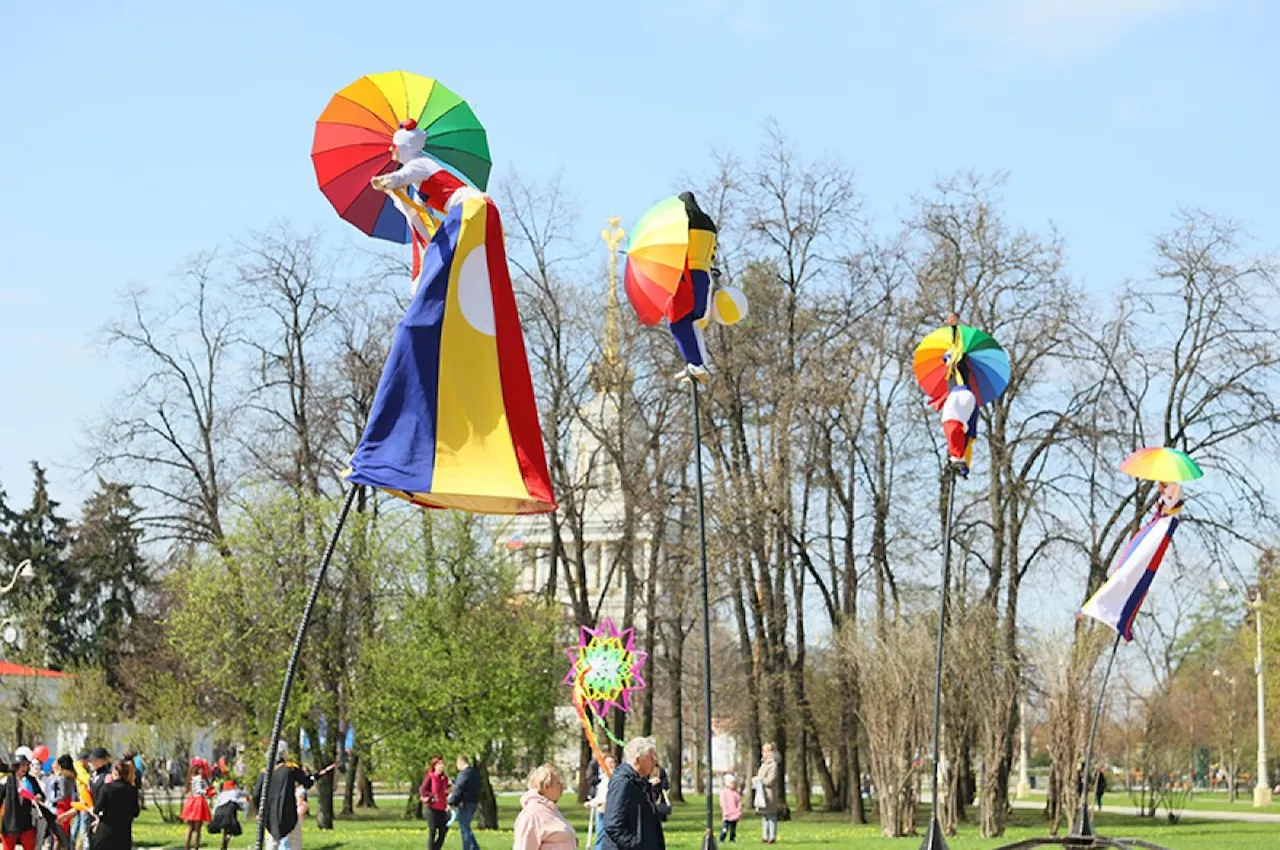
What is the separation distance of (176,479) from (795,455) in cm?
1675

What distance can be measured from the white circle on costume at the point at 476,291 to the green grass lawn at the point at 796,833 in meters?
18.8

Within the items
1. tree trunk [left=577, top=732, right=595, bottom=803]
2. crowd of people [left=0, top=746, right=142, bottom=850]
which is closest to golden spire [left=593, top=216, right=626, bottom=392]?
tree trunk [left=577, top=732, right=595, bottom=803]

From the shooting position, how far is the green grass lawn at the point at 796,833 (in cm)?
2897

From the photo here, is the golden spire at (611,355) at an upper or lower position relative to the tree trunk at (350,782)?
upper

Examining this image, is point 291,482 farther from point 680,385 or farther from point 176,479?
point 680,385

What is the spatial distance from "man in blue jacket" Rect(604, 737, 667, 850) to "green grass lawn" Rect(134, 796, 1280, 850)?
16.6m

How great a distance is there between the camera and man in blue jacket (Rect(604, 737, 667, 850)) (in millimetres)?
10695

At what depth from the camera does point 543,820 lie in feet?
32.6

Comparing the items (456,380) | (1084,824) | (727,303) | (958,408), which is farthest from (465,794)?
(456,380)

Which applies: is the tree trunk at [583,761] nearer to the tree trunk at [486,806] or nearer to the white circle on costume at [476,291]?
the tree trunk at [486,806]

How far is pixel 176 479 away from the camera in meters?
45.6

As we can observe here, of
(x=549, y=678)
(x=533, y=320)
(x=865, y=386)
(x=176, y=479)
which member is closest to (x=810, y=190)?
(x=865, y=386)

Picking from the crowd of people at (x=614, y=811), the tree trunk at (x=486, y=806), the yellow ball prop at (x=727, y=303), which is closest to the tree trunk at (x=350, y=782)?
the tree trunk at (x=486, y=806)

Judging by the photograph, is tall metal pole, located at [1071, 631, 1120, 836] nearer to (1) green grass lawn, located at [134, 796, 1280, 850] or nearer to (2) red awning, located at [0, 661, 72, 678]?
(1) green grass lawn, located at [134, 796, 1280, 850]
